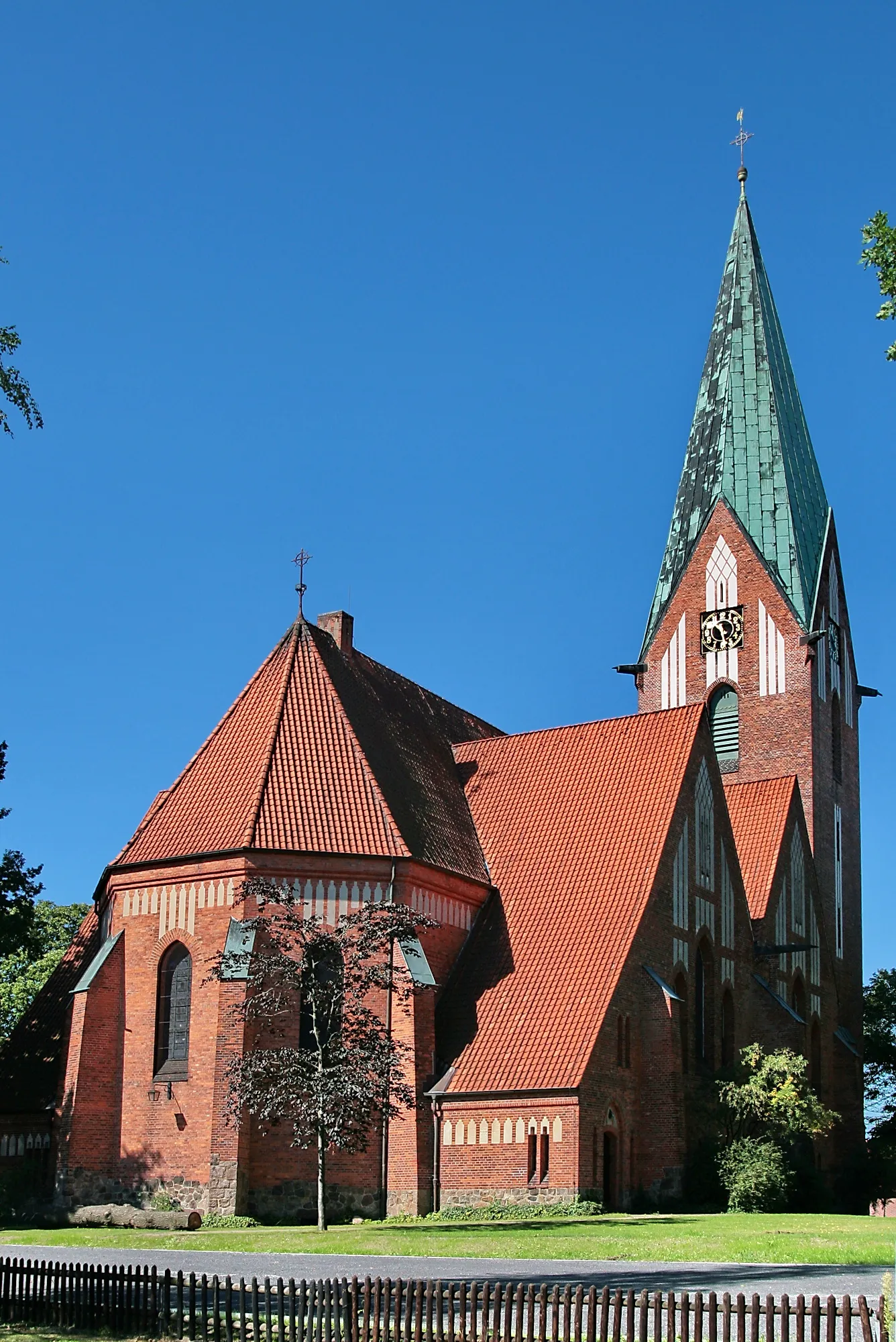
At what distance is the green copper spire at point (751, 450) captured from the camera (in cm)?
5353

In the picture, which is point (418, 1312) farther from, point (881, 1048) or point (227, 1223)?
point (881, 1048)

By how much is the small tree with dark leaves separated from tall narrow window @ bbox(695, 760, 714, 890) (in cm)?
883

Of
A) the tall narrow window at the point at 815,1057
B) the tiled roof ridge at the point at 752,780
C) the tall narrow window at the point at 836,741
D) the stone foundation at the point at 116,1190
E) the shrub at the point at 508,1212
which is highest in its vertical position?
the tall narrow window at the point at 836,741

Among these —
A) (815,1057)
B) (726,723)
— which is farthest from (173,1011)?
(726,723)

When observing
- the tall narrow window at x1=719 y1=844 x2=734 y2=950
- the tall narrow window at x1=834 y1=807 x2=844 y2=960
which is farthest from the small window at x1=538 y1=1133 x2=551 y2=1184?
the tall narrow window at x1=834 y1=807 x2=844 y2=960

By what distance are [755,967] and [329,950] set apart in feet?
52.2

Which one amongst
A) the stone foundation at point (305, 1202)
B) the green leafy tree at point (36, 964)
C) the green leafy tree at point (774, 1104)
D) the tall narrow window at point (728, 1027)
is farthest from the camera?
the green leafy tree at point (36, 964)

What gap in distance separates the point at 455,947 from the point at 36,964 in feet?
91.2

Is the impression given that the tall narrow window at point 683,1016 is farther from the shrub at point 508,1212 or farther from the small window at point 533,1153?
the shrub at point 508,1212

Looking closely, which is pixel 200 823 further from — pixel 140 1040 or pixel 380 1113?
pixel 380 1113

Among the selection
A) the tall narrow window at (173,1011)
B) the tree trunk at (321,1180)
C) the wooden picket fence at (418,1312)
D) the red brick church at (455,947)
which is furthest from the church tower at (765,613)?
the wooden picket fence at (418,1312)

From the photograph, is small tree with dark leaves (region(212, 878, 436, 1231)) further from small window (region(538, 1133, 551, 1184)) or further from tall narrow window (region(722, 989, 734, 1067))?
tall narrow window (region(722, 989, 734, 1067))

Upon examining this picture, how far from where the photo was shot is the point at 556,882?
38.8 metres

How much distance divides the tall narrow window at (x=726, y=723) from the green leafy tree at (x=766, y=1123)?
14316 millimetres
